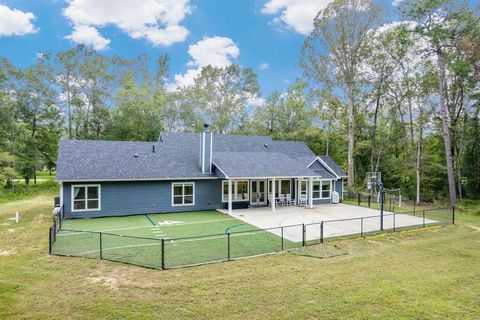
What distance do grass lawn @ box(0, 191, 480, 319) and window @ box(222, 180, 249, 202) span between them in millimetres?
9012

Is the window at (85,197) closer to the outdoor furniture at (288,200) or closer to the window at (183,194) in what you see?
the window at (183,194)

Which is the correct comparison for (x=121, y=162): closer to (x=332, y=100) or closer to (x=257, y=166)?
(x=257, y=166)

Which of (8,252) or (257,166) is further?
(257,166)

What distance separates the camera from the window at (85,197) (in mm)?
15375

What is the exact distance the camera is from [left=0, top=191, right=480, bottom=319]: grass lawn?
589 centimetres

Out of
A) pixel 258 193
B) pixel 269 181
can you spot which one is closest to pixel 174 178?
pixel 258 193

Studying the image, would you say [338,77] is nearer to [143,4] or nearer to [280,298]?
[143,4]

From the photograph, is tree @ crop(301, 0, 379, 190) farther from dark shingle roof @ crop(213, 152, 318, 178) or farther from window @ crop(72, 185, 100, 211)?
window @ crop(72, 185, 100, 211)

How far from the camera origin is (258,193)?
64.6ft

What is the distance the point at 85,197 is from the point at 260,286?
12313 mm

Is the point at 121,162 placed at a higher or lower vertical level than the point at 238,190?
higher

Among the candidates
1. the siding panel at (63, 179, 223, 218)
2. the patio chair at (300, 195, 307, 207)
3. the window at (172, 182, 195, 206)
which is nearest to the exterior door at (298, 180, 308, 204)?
the patio chair at (300, 195, 307, 207)

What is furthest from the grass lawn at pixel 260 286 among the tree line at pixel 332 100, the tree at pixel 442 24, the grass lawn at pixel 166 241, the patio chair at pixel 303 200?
the tree at pixel 442 24

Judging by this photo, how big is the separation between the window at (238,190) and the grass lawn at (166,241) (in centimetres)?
355
